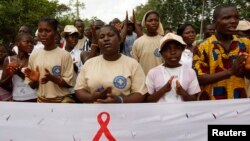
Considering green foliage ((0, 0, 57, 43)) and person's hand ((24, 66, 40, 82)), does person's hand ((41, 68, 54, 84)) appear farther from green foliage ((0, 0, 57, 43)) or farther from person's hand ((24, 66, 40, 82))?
green foliage ((0, 0, 57, 43))

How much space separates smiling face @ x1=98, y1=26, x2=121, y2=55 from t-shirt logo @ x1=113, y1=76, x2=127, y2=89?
0.28 metres

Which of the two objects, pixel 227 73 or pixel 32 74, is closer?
Answer: pixel 227 73

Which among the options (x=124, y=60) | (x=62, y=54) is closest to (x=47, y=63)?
(x=62, y=54)

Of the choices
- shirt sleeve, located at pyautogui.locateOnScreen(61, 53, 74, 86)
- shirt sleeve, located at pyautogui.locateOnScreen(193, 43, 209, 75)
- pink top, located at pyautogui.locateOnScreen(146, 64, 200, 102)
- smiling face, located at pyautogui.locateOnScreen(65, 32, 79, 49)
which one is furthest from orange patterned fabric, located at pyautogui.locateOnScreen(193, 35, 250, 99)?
smiling face, located at pyautogui.locateOnScreen(65, 32, 79, 49)

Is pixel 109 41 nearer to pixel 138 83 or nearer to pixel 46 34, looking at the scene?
pixel 138 83

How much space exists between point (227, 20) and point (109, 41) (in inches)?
46.9

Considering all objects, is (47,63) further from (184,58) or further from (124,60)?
(184,58)

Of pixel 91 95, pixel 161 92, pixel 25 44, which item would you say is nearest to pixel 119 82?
pixel 91 95

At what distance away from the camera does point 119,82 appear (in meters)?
4.15

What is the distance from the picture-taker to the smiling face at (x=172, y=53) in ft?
14.0

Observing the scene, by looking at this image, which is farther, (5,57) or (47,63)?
(5,57)

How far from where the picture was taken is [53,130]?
4.19 metres

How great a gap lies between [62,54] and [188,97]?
1.64 m

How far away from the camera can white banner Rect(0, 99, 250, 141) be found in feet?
13.4
